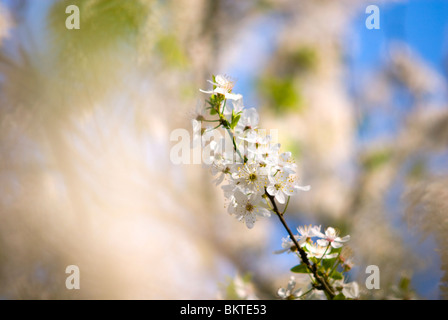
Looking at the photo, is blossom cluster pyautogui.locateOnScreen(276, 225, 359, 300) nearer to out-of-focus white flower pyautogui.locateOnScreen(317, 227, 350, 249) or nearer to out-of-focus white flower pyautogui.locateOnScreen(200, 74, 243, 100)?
out-of-focus white flower pyautogui.locateOnScreen(317, 227, 350, 249)

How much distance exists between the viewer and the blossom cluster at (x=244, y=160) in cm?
25

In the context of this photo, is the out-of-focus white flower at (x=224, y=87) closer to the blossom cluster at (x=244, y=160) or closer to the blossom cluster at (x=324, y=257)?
the blossom cluster at (x=244, y=160)

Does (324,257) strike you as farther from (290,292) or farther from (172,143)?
(172,143)

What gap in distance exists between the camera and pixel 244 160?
9.9 inches

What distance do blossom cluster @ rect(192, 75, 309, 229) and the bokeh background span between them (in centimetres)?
4

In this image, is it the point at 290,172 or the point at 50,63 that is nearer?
the point at 290,172

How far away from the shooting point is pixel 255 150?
25 cm

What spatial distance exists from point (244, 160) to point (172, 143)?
55 cm

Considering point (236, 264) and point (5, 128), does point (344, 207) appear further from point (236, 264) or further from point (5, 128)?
point (5, 128)

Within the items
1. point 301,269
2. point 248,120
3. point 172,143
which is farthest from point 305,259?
point 172,143

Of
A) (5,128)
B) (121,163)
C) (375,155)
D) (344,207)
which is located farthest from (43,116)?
(375,155)

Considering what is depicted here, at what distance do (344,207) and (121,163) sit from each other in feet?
4.26

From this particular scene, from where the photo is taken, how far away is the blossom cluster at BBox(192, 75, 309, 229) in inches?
9.7

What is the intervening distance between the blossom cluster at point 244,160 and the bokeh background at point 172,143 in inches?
1.5
